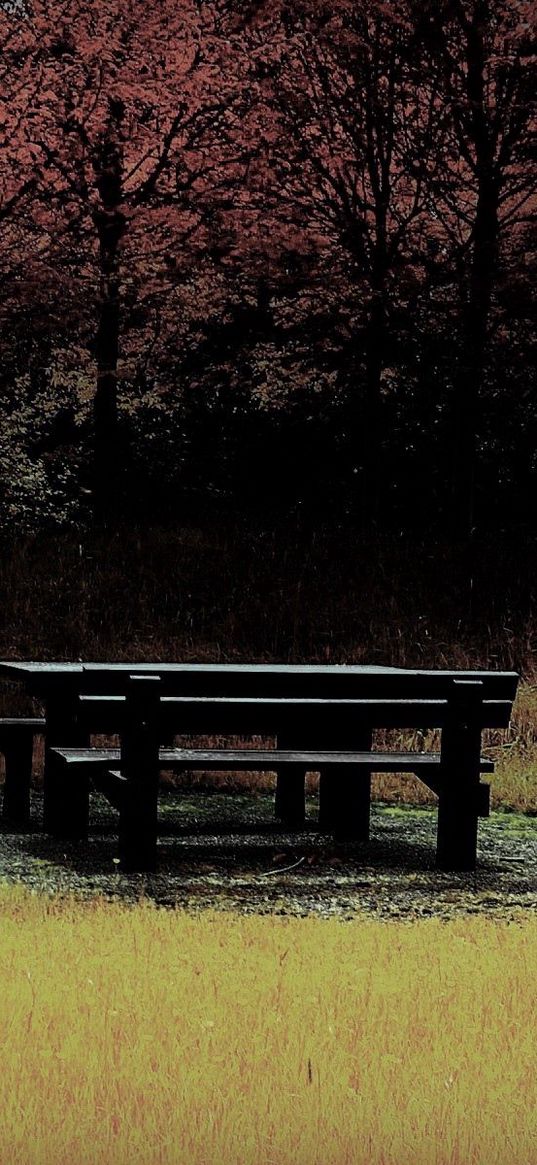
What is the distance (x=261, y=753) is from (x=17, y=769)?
174cm

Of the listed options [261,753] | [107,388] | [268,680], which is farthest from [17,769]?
[107,388]

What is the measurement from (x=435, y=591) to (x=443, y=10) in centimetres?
685

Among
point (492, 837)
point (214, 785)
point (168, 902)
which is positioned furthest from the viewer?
point (214, 785)

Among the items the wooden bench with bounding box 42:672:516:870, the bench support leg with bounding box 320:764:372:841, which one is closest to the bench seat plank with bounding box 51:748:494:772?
the wooden bench with bounding box 42:672:516:870

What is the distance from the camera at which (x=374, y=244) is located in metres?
20.5

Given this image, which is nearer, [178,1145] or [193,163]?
[178,1145]

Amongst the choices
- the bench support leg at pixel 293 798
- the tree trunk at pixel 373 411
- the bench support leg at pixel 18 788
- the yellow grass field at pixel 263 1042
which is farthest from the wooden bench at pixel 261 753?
the tree trunk at pixel 373 411

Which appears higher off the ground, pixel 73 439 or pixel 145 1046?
pixel 73 439

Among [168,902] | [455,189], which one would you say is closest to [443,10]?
[455,189]

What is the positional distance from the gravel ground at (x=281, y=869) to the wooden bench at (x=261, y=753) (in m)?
0.20

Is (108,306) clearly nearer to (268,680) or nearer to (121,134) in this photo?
(121,134)

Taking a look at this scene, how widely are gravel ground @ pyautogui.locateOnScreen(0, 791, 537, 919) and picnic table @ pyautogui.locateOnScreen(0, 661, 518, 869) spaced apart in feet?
0.92

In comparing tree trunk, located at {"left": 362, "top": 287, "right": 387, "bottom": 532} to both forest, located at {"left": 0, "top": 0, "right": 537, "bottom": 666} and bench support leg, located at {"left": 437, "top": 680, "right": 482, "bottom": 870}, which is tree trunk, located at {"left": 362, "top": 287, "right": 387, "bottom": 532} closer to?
forest, located at {"left": 0, "top": 0, "right": 537, "bottom": 666}

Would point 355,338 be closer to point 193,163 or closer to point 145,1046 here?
point 193,163
